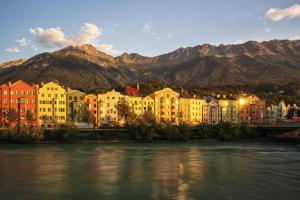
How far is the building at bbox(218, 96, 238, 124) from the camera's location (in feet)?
522

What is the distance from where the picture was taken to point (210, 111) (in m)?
158

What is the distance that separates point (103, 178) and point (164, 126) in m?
64.0

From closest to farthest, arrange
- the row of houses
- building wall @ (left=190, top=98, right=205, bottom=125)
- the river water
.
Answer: the river water < the row of houses < building wall @ (left=190, top=98, right=205, bottom=125)

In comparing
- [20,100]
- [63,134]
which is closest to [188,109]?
[63,134]

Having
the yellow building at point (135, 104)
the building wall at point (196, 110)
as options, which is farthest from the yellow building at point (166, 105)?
the building wall at point (196, 110)

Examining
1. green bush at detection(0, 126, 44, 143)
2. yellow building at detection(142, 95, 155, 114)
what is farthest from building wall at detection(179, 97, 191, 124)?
green bush at detection(0, 126, 44, 143)

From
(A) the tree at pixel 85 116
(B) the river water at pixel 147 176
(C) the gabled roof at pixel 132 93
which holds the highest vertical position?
(C) the gabled roof at pixel 132 93

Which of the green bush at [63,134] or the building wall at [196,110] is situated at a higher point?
the building wall at [196,110]

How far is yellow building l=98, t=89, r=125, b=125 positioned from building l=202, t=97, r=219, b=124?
36.4 m

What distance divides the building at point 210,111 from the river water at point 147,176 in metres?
81.8

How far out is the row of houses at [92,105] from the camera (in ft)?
390

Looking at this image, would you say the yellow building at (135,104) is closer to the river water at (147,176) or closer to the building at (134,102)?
the building at (134,102)

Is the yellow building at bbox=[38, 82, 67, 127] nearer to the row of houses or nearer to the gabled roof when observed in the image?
the row of houses

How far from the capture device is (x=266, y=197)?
38281mm
